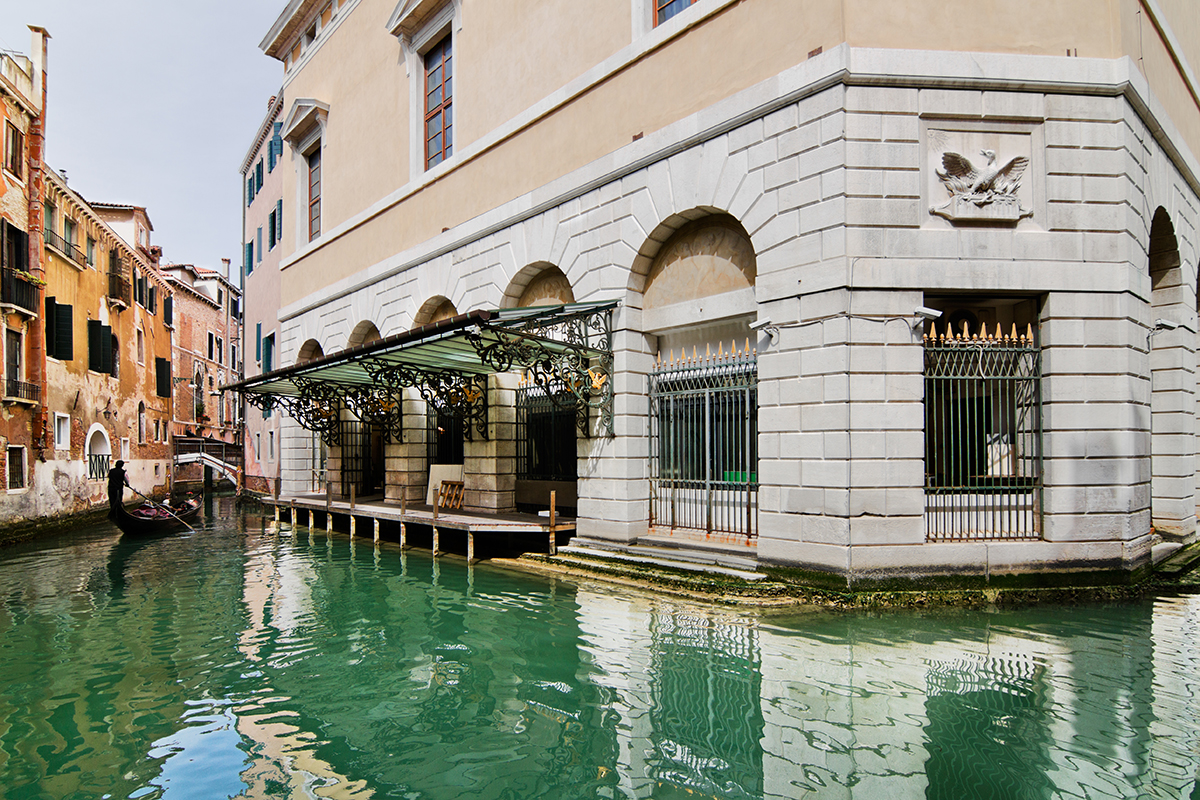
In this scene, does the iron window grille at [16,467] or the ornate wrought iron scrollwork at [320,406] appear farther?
the iron window grille at [16,467]

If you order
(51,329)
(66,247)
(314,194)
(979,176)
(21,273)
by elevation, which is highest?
(314,194)

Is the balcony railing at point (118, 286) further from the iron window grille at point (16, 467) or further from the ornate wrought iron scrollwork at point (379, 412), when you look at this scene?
the ornate wrought iron scrollwork at point (379, 412)

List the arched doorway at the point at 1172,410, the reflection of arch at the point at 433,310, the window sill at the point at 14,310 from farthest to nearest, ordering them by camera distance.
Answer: the window sill at the point at 14,310 → the reflection of arch at the point at 433,310 → the arched doorway at the point at 1172,410

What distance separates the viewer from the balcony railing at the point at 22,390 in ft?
59.2

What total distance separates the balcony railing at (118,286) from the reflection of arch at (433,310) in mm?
14809

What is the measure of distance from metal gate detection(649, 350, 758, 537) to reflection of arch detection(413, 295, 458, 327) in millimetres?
6243

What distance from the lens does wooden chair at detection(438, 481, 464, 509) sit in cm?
1533

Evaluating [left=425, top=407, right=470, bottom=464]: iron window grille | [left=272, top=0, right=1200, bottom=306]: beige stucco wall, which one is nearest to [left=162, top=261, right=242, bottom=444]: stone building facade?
[left=272, top=0, right=1200, bottom=306]: beige stucco wall

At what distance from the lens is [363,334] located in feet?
63.7

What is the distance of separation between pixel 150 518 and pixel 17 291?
6040 mm

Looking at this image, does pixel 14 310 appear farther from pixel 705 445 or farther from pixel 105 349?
pixel 705 445

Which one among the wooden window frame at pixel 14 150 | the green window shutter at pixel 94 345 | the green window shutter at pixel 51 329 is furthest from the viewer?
the green window shutter at pixel 94 345

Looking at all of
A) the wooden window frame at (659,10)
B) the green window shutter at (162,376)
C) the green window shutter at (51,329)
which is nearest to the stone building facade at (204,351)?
the green window shutter at (162,376)

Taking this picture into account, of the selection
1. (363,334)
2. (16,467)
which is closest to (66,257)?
(16,467)
